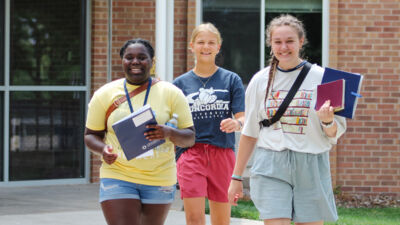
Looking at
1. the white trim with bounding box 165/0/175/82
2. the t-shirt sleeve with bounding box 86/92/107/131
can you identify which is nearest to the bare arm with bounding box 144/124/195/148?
the t-shirt sleeve with bounding box 86/92/107/131

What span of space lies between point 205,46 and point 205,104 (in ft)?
1.51

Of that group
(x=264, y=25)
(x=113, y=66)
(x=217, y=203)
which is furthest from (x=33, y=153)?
(x=217, y=203)

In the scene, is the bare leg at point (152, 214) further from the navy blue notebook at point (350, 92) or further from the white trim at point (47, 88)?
the white trim at point (47, 88)

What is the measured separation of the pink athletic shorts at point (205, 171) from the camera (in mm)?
5637

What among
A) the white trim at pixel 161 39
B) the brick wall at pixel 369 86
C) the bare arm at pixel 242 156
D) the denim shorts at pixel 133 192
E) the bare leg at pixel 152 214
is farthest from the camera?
the brick wall at pixel 369 86

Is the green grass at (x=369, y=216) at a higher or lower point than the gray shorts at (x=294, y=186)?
lower

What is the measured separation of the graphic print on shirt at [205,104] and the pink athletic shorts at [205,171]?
235mm

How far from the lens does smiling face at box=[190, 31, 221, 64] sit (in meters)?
5.73

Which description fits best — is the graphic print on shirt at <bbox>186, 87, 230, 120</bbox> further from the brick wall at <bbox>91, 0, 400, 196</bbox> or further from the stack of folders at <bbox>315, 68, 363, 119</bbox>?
the brick wall at <bbox>91, 0, 400, 196</bbox>

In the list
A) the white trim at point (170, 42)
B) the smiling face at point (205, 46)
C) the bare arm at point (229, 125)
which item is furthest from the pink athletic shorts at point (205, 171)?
the white trim at point (170, 42)

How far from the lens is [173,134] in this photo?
4.40m

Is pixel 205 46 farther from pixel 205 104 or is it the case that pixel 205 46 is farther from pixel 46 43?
pixel 46 43

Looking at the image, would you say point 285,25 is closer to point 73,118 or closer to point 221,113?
point 221,113

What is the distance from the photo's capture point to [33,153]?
1115 centimetres
